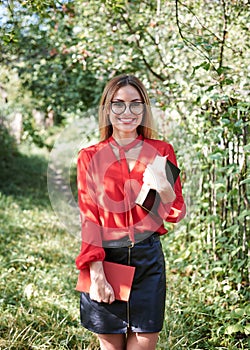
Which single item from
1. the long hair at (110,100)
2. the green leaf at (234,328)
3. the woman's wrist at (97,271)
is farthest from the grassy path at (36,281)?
the long hair at (110,100)

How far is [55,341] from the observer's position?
3.10 meters

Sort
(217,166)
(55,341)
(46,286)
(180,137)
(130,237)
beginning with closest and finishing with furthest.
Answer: (130,237)
(55,341)
(217,166)
(46,286)
(180,137)

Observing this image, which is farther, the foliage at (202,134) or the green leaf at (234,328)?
the foliage at (202,134)

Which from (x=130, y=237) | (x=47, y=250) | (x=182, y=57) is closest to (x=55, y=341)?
(x=130, y=237)

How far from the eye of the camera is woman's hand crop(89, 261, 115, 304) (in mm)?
1848

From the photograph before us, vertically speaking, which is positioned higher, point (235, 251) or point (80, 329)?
point (235, 251)

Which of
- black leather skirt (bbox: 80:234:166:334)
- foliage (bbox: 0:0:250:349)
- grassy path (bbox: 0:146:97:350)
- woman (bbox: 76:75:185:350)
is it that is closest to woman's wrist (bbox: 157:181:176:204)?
woman (bbox: 76:75:185:350)

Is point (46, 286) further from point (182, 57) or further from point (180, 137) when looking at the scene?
point (182, 57)

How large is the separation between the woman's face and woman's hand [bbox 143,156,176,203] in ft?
0.59

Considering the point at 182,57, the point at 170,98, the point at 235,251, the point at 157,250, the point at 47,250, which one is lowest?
the point at 47,250

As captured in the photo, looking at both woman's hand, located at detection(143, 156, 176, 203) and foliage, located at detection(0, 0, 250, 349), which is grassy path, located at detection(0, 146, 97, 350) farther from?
woman's hand, located at detection(143, 156, 176, 203)

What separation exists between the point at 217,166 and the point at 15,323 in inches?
69.2

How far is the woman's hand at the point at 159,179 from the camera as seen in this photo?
1.78 m

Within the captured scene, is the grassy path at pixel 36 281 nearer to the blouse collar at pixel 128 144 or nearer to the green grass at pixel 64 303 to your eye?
the green grass at pixel 64 303
